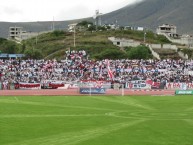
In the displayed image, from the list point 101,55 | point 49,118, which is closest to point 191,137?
point 49,118

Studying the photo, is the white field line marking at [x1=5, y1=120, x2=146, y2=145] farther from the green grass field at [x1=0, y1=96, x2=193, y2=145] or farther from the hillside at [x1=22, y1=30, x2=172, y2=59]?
the hillside at [x1=22, y1=30, x2=172, y2=59]

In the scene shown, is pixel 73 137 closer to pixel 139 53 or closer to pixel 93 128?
pixel 93 128

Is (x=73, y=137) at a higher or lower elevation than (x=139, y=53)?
lower

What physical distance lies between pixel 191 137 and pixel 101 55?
10869 cm

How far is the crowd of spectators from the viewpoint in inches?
2835

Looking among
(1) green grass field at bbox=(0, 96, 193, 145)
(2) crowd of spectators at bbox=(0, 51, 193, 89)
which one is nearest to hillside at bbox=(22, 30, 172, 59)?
(2) crowd of spectators at bbox=(0, 51, 193, 89)

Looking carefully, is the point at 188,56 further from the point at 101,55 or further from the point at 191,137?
the point at 191,137

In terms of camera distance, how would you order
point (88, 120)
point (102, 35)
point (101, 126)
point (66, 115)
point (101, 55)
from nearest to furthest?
point (101, 126) → point (88, 120) → point (66, 115) → point (101, 55) → point (102, 35)

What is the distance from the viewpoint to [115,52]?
439ft

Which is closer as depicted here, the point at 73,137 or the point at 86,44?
the point at 73,137

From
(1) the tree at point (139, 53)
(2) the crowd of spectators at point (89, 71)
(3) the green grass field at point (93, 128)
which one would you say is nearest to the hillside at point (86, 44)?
(1) the tree at point (139, 53)

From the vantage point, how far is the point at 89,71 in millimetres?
76500

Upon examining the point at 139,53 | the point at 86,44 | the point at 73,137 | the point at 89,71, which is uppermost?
the point at 86,44

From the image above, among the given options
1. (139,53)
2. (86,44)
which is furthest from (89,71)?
(86,44)
